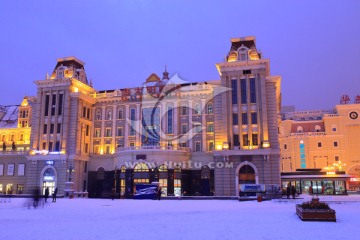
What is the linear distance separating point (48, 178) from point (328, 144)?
62.7m

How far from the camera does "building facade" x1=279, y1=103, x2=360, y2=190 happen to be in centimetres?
8325

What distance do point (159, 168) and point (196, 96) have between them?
14.4 meters

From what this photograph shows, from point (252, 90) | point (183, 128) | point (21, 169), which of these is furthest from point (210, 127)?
point (21, 169)

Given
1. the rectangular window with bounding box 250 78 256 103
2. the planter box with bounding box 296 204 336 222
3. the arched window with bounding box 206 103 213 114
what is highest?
the rectangular window with bounding box 250 78 256 103

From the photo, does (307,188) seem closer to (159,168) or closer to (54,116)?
(159,168)

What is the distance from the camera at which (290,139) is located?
289ft

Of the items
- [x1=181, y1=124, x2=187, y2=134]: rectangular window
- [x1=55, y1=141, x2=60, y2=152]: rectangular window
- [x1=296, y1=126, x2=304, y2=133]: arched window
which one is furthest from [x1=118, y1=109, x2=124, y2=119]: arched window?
[x1=296, y1=126, x2=304, y2=133]: arched window

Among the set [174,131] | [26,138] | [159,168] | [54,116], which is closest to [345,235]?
Answer: [159,168]

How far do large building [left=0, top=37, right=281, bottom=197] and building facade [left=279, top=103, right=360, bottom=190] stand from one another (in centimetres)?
2863

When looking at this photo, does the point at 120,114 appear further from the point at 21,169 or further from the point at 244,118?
the point at 244,118

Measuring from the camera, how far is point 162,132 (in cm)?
6253
